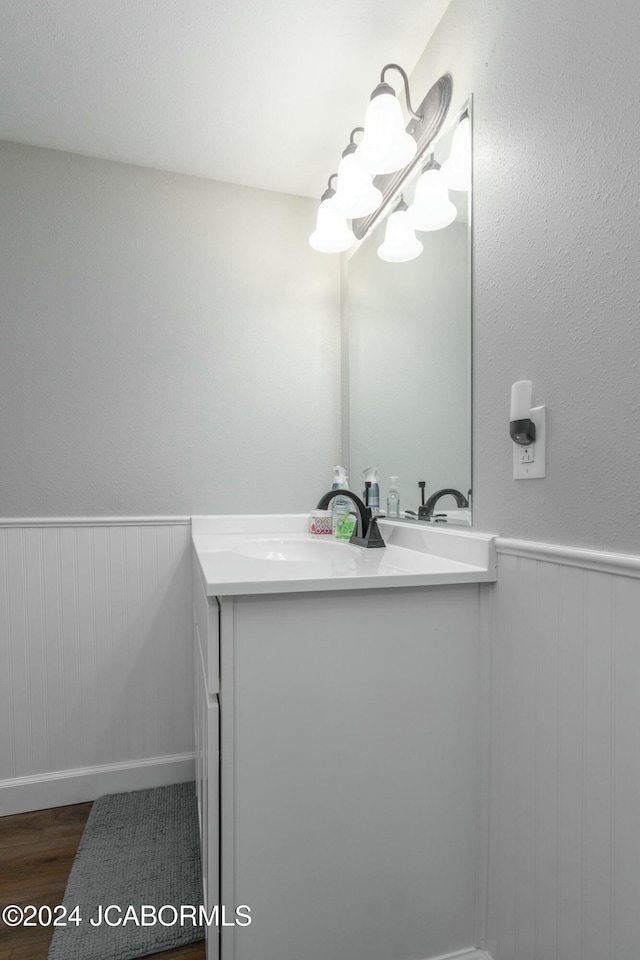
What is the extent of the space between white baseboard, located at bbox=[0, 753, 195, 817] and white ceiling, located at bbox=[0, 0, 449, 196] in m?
2.06

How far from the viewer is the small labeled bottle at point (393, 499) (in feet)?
5.03

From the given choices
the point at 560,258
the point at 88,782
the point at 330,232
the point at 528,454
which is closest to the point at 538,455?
the point at 528,454

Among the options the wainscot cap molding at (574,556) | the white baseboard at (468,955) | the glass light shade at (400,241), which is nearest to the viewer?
the wainscot cap molding at (574,556)

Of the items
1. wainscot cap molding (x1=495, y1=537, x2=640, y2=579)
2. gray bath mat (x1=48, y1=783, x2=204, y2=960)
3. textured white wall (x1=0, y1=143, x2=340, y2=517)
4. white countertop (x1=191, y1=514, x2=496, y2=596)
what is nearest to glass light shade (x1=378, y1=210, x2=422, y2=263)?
textured white wall (x1=0, y1=143, x2=340, y2=517)

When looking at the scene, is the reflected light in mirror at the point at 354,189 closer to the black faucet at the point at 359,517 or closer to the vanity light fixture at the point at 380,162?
the vanity light fixture at the point at 380,162

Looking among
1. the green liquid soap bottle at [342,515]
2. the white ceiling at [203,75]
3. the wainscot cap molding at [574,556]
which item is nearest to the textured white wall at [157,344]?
the white ceiling at [203,75]

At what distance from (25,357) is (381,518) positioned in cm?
128

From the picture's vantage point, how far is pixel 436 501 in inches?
51.4

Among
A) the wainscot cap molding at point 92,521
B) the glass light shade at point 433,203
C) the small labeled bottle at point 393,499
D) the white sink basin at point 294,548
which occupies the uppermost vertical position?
the glass light shade at point 433,203

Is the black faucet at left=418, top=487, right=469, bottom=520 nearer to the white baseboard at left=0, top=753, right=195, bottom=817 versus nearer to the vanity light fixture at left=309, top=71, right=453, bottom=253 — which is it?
the vanity light fixture at left=309, top=71, right=453, bottom=253

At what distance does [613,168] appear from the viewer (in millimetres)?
739

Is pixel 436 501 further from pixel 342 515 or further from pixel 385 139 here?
pixel 385 139

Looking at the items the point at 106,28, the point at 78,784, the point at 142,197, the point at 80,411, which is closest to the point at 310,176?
the point at 142,197

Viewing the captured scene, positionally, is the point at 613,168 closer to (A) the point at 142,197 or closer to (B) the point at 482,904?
(B) the point at 482,904
